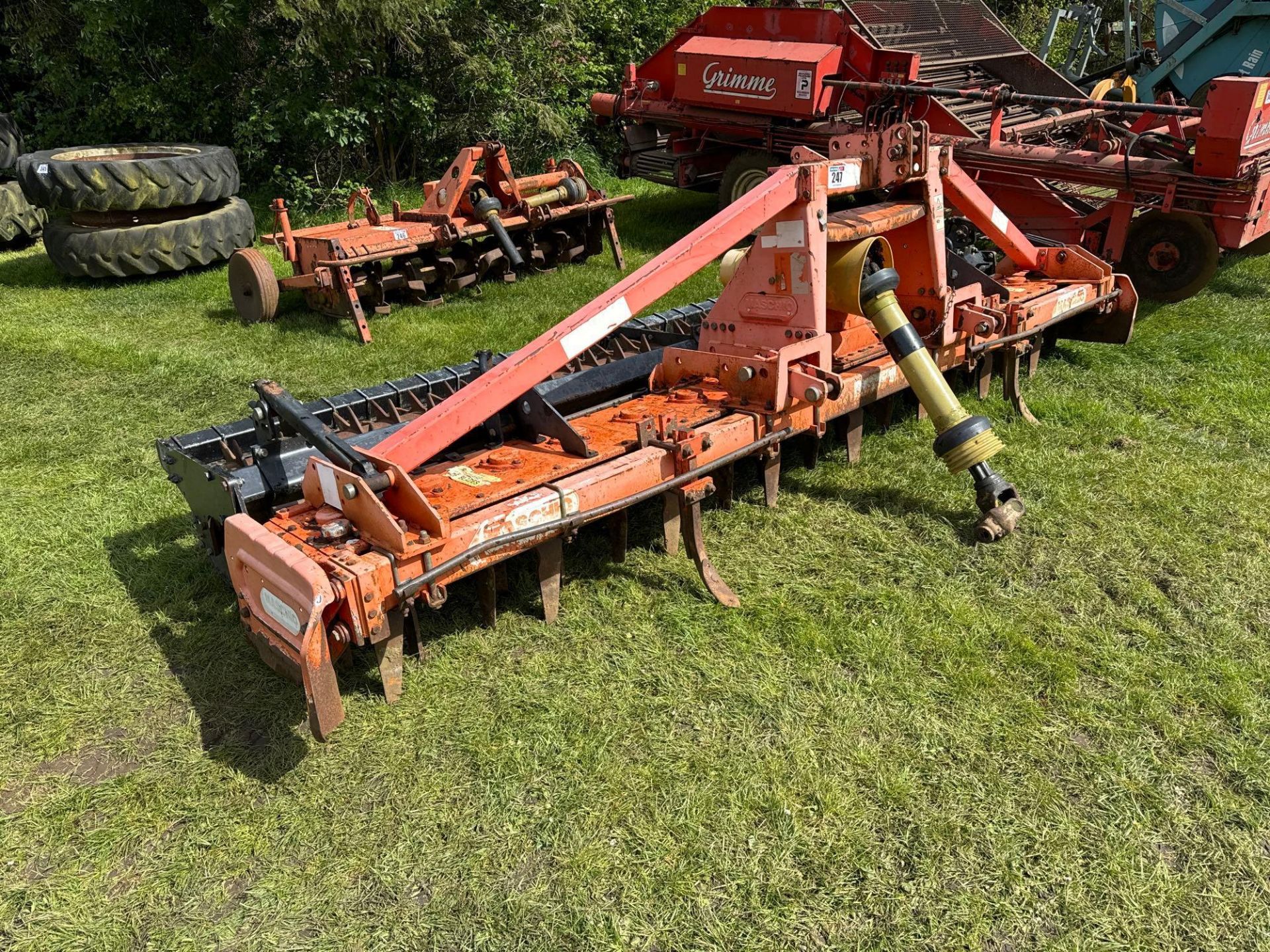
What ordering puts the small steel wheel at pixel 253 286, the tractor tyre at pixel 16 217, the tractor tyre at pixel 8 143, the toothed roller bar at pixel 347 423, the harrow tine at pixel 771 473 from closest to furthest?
the toothed roller bar at pixel 347 423 → the harrow tine at pixel 771 473 → the small steel wheel at pixel 253 286 → the tractor tyre at pixel 16 217 → the tractor tyre at pixel 8 143

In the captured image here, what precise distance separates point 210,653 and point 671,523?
1843 millimetres

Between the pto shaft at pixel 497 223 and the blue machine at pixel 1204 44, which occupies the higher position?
the blue machine at pixel 1204 44

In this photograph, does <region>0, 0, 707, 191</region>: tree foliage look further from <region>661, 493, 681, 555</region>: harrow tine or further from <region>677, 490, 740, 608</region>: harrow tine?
<region>677, 490, 740, 608</region>: harrow tine

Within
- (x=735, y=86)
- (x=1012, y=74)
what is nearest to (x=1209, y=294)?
(x=1012, y=74)

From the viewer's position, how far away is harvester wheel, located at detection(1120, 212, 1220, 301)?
264 inches

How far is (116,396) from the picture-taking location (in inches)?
239

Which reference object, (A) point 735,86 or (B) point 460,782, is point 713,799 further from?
Answer: (A) point 735,86

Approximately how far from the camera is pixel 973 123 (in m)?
8.37

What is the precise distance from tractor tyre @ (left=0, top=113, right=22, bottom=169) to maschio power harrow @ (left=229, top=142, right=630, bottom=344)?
504 cm

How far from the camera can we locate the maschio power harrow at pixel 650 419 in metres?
2.99

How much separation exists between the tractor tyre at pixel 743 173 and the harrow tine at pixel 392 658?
6.81 meters

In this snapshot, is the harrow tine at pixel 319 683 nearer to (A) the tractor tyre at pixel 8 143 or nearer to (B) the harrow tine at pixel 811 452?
(B) the harrow tine at pixel 811 452

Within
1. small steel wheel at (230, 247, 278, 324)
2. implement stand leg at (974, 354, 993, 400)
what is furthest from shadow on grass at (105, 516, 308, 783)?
implement stand leg at (974, 354, 993, 400)

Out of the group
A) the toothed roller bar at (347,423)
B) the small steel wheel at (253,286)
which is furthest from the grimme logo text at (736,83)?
the small steel wheel at (253,286)
